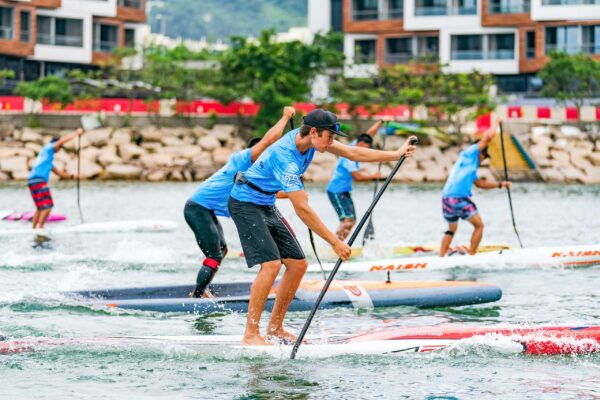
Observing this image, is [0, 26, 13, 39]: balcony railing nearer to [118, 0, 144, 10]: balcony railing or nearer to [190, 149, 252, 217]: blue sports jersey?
[118, 0, 144, 10]: balcony railing

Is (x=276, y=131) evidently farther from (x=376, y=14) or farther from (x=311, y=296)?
(x=376, y=14)

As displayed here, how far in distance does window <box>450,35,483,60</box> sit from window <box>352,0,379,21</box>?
5035 millimetres

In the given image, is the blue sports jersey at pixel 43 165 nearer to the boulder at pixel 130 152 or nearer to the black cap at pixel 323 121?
the black cap at pixel 323 121

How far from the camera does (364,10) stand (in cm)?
7006

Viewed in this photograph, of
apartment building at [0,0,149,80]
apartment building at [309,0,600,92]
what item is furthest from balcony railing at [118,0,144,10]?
apartment building at [309,0,600,92]

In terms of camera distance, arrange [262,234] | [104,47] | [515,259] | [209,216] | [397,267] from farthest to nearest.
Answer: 1. [104,47]
2. [515,259]
3. [397,267]
4. [209,216]
5. [262,234]

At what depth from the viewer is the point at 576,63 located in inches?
2272

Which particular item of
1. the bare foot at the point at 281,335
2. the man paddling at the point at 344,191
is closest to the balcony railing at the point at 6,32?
the man paddling at the point at 344,191

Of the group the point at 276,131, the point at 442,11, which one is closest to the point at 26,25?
the point at 442,11

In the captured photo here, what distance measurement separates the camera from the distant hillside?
16596cm

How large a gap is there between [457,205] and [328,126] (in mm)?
7877

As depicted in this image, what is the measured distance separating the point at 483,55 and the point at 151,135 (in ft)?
71.0

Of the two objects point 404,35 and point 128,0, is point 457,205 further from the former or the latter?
point 128,0

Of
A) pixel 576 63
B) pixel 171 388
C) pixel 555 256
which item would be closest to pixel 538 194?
pixel 576 63
